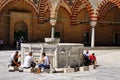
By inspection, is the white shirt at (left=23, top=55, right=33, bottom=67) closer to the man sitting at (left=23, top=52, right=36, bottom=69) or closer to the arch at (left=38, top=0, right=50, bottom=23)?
the man sitting at (left=23, top=52, right=36, bottom=69)

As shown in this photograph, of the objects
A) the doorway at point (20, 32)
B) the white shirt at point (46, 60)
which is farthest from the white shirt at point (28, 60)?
the doorway at point (20, 32)

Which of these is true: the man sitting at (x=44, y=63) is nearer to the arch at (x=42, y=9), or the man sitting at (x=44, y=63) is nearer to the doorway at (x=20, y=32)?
the doorway at (x=20, y=32)

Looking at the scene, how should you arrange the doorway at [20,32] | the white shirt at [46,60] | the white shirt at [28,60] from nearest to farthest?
the white shirt at [46,60] < the white shirt at [28,60] < the doorway at [20,32]

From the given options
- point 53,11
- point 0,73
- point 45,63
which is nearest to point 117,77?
point 45,63

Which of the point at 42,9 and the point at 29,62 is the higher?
the point at 42,9

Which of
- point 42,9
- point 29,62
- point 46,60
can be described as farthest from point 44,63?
point 42,9

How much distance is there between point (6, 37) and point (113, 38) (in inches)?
454

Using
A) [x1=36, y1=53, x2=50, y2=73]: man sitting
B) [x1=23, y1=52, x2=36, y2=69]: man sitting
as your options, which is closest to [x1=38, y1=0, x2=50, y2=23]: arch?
[x1=23, y1=52, x2=36, y2=69]: man sitting

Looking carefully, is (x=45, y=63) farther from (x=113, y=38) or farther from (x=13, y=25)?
(x=113, y=38)

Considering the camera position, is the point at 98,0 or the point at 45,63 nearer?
the point at 45,63

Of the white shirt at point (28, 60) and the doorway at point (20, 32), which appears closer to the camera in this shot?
the white shirt at point (28, 60)

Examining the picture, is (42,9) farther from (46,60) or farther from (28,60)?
(46,60)

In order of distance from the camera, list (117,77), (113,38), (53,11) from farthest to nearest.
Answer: (113,38) → (53,11) → (117,77)

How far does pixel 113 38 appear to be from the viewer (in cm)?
2930
